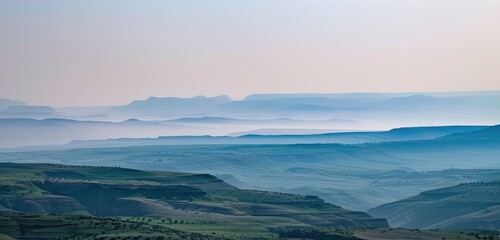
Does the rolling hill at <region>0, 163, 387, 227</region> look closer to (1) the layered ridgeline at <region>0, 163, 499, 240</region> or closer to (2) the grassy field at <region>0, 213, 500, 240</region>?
A: (1) the layered ridgeline at <region>0, 163, 499, 240</region>

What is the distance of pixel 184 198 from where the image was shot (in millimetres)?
151000

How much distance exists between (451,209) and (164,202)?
52.0m

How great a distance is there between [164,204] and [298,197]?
909 inches

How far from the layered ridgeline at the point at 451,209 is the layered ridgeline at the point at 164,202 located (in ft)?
57.5

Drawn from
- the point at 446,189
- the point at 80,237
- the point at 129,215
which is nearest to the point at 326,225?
the point at 129,215

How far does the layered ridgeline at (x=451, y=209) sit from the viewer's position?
15962 cm

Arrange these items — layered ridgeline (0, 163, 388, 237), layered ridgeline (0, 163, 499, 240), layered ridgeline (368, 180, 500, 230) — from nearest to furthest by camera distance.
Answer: layered ridgeline (0, 163, 499, 240)
layered ridgeline (0, 163, 388, 237)
layered ridgeline (368, 180, 500, 230)

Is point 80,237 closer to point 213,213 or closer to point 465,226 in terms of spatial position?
point 213,213

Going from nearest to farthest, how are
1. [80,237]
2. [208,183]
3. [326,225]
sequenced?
[80,237]
[326,225]
[208,183]

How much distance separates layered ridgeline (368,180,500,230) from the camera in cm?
15962

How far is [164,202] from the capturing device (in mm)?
145875

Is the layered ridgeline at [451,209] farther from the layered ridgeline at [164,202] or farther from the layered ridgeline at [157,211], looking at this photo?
the layered ridgeline at [157,211]

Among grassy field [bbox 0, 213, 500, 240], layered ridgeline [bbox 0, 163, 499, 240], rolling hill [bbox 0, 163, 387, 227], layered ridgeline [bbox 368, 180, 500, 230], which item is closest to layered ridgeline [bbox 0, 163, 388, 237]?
rolling hill [bbox 0, 163, 387, 227]

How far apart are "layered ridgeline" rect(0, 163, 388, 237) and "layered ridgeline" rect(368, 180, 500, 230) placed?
17.5 meters
